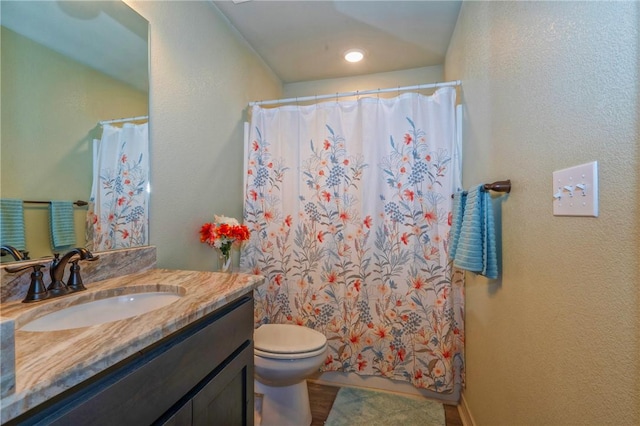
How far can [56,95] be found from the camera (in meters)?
0.92

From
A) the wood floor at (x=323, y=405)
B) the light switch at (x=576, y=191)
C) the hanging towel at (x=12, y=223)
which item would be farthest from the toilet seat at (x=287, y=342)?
the light switch at (x=576, y=191)

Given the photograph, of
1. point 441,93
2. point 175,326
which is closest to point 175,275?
point 175,326

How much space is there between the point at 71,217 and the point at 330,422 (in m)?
1.60

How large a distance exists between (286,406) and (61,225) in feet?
4.41

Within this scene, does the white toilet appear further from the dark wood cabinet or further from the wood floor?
the dark wood cabinet

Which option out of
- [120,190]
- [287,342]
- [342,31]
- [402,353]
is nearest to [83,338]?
[120,190]

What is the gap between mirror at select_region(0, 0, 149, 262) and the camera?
2.68 feet

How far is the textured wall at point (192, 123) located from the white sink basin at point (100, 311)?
387mm

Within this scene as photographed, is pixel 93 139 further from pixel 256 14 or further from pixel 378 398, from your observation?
pixel 378 398

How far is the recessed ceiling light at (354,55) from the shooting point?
2.12m

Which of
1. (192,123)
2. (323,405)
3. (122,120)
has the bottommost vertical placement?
(323,405)

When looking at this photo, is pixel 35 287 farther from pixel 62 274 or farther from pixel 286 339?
pixel 286 339

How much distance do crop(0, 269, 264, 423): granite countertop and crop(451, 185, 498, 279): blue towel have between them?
88cm

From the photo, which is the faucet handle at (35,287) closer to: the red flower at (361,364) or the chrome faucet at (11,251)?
the chrome faucet at (11,251)
